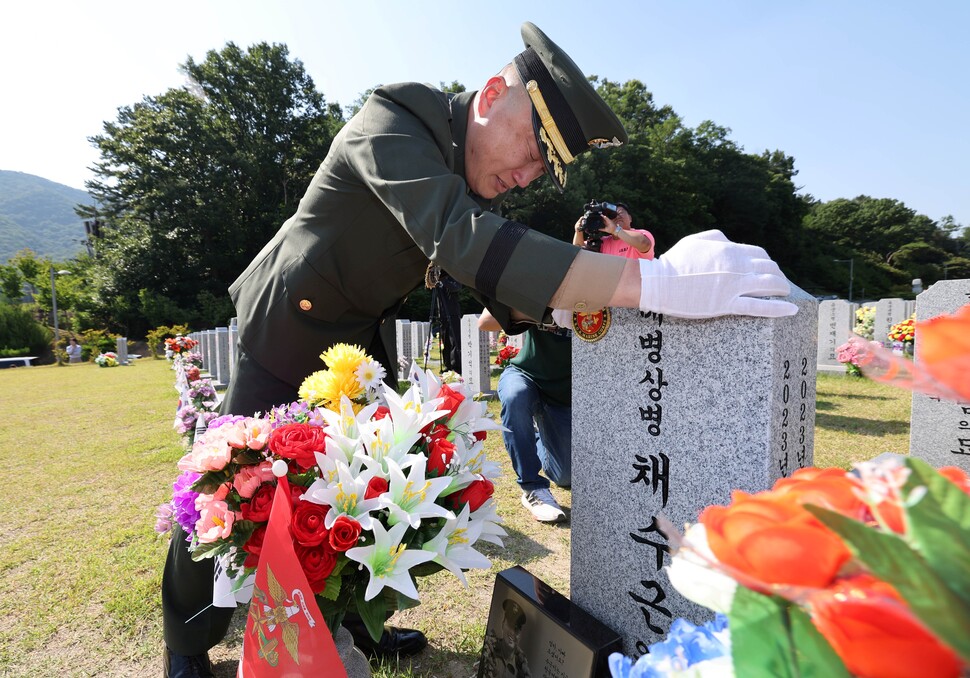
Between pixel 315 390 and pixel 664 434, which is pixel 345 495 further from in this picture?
pixel 664 434

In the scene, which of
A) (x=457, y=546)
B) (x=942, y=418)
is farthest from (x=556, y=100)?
(x=942, y=418)

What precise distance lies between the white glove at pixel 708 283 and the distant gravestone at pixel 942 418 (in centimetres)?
383

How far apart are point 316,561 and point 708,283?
3.49ft

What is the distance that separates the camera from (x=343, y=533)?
111cm

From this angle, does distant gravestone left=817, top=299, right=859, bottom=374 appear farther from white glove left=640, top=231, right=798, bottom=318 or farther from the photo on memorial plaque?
white glove left=640, top=231, right=798, bottom=318

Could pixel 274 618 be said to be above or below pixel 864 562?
below

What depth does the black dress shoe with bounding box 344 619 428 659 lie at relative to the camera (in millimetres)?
2125

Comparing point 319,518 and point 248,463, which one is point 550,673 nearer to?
point 319,518

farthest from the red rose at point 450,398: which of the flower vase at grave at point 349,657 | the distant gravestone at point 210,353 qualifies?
the distant gravestone at point 210,353

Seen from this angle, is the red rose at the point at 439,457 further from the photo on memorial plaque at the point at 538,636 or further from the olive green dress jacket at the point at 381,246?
the photo on memorial plaque at the point at 538,636

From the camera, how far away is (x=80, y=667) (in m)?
2.21

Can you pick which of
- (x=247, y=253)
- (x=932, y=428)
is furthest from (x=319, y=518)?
(x=247, y=253)

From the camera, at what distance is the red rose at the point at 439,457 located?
126 centimetres

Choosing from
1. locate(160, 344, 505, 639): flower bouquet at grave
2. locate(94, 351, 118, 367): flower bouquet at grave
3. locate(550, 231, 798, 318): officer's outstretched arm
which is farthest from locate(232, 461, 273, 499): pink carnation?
locate(94, 351, 118, 367): flower bouquet at grave
